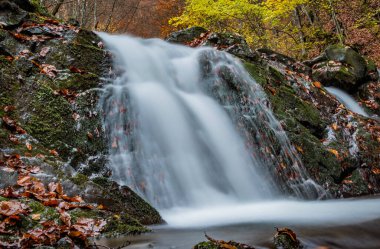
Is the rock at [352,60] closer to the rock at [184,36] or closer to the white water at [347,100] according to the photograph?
the white water at [347,100]

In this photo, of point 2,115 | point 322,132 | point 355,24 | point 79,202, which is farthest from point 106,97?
point 355,24

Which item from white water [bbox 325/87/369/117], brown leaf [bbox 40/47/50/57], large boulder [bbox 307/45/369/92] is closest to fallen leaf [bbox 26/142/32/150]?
brown leaf [bbox 40/47/50/57]

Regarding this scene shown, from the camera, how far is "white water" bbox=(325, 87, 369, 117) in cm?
1043

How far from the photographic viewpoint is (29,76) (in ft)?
16.9

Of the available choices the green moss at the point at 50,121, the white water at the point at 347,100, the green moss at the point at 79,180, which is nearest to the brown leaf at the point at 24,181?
the green moss at the point at 79,180

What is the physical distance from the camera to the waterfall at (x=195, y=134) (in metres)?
5.06

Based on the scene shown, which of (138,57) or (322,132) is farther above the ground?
(138,57)

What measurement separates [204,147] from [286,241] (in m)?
3.33

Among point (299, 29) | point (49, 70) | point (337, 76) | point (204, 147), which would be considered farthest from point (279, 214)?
point (299, 29)

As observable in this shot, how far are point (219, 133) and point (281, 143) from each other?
42.7 inches

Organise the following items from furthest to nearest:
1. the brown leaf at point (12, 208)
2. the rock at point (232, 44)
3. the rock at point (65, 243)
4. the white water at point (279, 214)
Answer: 1. the rock at point (232, 44)
2. the white water at point (279, 214)
3. the brown leaf at point (12, 208)
4. the rock at point (65, 243)

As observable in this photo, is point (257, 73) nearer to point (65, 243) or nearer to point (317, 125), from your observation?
point (317, 125)

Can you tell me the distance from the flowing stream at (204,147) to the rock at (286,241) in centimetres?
119

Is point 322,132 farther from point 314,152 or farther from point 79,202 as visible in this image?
point 79,202
